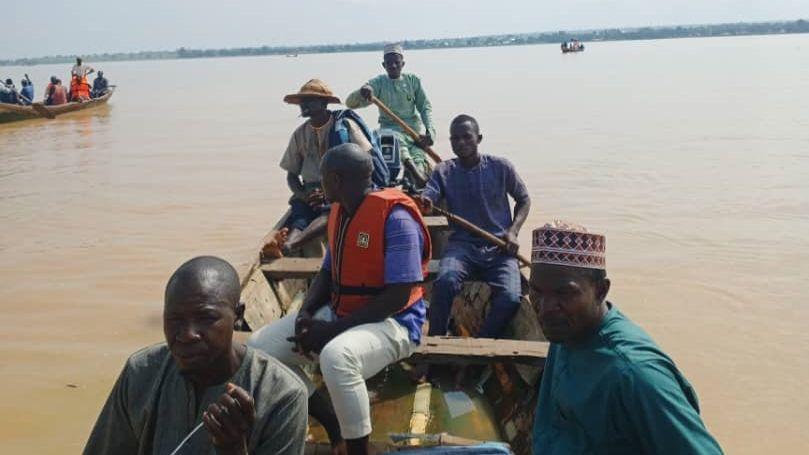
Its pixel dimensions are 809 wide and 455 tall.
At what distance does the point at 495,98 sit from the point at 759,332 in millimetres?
21805

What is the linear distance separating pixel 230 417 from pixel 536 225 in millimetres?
7995

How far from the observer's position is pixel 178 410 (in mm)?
1918

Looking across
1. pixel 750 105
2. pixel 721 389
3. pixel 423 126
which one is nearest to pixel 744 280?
pixel 721 389

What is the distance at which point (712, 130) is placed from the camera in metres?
16.9

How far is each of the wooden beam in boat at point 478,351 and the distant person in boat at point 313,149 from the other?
166cm

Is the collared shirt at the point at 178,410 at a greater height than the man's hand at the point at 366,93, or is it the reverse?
the man's hand at the point at 366,93

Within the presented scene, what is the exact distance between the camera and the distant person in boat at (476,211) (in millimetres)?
4254

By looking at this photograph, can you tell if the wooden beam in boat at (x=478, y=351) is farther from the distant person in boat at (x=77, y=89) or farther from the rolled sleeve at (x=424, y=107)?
the distant person in boat at (x=77, y=89)

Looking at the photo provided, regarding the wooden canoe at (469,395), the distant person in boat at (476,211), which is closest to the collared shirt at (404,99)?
the distant person in boat at (476,211)

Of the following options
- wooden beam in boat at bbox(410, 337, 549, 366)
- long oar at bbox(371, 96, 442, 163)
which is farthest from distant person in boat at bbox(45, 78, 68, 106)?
wooden beam in boat at bbox(410, 337, 549, 366)

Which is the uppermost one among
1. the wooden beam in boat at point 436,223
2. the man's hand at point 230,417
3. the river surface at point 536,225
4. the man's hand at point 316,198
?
the man's hand at point 230,417

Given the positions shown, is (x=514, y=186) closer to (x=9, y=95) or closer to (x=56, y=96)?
(x=56, y=96)

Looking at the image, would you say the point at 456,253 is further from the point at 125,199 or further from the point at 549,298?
the point at 125,199

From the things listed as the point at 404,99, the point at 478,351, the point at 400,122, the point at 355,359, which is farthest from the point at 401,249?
the point at 404,99
